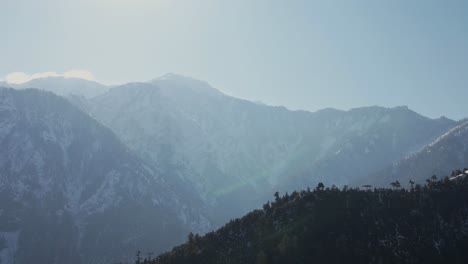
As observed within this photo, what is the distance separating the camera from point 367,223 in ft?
587

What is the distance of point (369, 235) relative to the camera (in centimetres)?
17125

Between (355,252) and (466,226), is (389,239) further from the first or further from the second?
(466,226)

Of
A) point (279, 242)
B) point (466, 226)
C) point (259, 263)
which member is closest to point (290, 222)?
point (279, 242)

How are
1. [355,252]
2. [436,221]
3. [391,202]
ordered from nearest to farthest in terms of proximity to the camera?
[355,252]
[436,221]
[391,202]

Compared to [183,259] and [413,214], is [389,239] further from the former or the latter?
[183,259]

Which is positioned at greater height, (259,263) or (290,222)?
(290,222)

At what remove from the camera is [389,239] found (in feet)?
551

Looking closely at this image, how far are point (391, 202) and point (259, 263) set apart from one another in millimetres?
58861

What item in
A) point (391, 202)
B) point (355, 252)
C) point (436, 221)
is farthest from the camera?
point (391, 202)

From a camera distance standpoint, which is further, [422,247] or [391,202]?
[391,202]

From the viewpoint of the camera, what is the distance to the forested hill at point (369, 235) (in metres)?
162

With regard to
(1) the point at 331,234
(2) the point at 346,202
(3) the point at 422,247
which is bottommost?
(3) the point at 422,247

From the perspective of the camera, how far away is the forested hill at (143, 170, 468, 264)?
16150 centimetres

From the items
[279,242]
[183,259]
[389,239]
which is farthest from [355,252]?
[183,259]
